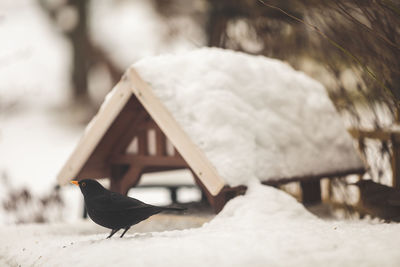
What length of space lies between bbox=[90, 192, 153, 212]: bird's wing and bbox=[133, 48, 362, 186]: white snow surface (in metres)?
0.60

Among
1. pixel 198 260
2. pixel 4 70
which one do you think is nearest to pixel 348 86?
pixel 198 260

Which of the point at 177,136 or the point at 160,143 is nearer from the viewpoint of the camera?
the point at 177,136

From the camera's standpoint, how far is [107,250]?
2004 millimetres

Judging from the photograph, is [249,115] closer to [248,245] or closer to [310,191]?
[310,191]

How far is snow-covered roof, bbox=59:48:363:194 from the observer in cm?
274

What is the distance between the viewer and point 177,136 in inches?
107

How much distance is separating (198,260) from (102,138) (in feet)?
5.30

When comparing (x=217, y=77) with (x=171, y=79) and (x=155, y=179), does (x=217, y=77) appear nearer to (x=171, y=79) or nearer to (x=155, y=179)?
(x=171, y=79)

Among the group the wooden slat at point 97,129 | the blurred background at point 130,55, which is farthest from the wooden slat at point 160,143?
the blurred background at point 130,55

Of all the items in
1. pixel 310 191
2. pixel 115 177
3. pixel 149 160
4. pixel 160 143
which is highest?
pixel 160 143

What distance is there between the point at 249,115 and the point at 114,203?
1274mm

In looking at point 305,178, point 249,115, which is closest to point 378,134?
point 305,178

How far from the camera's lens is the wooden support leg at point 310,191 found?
378cm

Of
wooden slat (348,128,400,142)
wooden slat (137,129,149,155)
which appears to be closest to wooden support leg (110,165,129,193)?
wooden slat (137,129,149,155)
